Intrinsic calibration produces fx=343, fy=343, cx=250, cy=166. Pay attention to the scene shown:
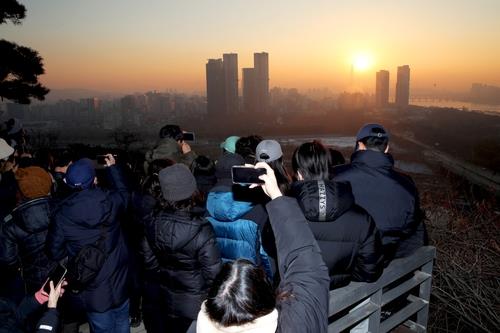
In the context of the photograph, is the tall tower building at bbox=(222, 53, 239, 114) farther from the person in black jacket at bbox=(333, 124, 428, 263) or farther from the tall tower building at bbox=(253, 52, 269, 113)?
the person in black jacket at bbox=(333, 124, 428, 263)

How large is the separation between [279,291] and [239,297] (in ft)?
1.00

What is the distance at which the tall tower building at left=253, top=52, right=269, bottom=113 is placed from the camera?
4062 inches

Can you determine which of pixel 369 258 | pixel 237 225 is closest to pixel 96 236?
pixel 237 225

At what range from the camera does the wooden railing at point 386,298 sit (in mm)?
1869

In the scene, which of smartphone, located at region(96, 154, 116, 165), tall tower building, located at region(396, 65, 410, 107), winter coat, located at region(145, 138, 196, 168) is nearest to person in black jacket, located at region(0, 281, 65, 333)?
smartphone, located at region(96, 154, 116, 165)

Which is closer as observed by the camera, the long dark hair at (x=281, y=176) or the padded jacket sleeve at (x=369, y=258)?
the padded jacket sleeve at (x=369, y=258)

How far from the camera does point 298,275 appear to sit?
1.25m

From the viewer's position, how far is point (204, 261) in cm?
228

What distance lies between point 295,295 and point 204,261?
1204 millimetres

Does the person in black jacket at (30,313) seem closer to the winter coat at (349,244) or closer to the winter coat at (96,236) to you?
the winter coat at (96,236)

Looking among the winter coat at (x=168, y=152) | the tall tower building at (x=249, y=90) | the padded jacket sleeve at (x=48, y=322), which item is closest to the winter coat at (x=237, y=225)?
the padded jacket sleeve at (x=48, y=322)

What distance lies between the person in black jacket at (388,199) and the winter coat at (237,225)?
2.12 feet

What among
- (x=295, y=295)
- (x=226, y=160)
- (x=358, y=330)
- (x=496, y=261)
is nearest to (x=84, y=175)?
(x=226, y=160)

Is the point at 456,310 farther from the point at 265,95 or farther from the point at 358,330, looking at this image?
the point at 265,95
